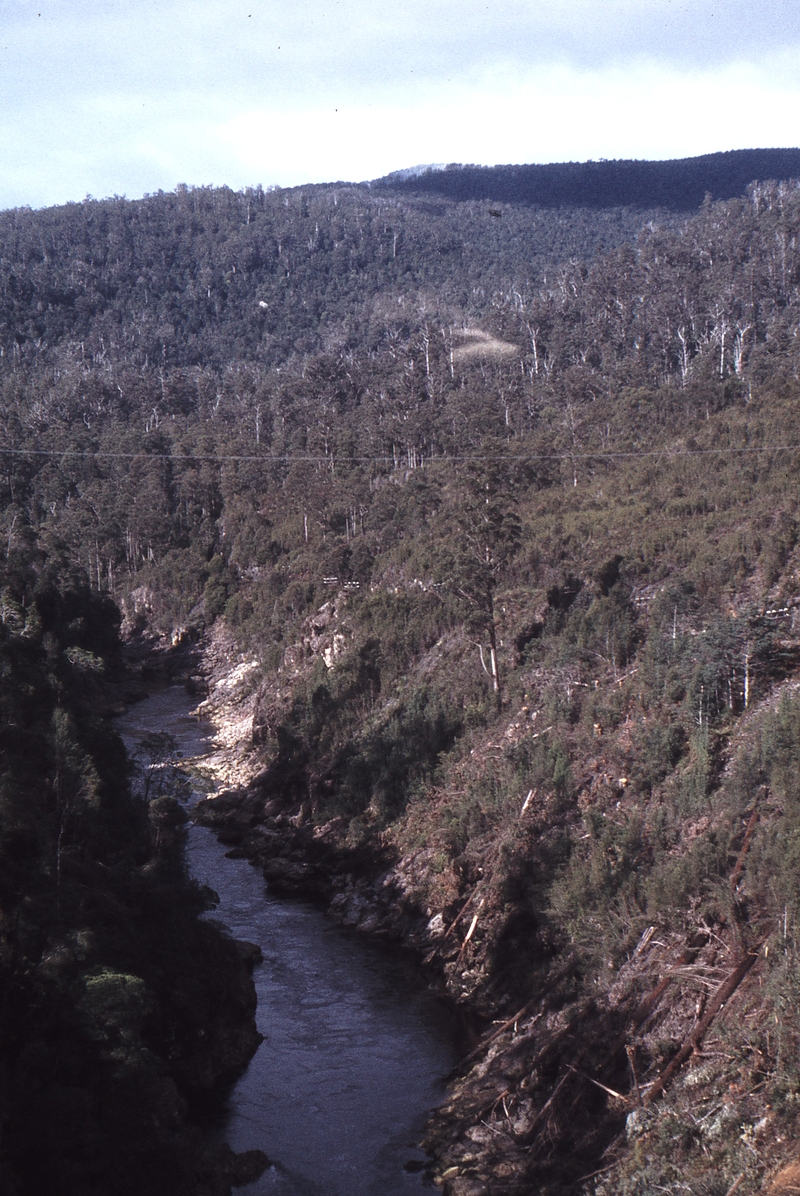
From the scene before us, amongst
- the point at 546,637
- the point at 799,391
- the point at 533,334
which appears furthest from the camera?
the point at 533,334

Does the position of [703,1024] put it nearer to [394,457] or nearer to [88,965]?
[88,965]

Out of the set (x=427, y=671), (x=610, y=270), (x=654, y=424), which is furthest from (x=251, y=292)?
(x=427, y=671)

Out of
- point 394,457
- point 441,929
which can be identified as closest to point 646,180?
point 394,457

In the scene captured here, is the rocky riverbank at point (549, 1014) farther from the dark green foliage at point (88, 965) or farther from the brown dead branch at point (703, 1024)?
the dark green foliage at point (88, 965)

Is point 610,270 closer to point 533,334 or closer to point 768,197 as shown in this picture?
point 533,334

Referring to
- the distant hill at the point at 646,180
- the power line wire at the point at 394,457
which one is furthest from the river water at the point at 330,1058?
the distant hill at the point at 646,180

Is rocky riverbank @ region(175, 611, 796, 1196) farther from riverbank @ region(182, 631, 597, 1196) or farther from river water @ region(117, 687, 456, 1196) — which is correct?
river water @ region(117, 687, 456, 1196)
